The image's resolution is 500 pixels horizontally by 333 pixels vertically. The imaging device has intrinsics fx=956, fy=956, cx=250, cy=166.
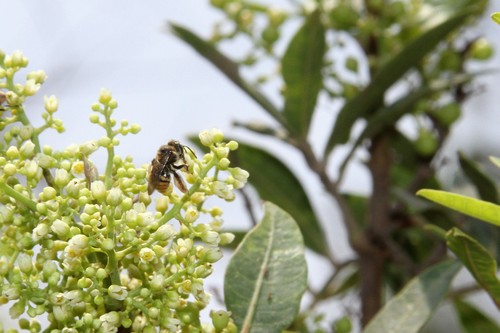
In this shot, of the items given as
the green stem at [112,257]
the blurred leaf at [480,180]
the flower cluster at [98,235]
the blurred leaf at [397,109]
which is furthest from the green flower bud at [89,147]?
the blurred leaf at [397,109]

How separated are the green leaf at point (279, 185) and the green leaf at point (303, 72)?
0.16 metres

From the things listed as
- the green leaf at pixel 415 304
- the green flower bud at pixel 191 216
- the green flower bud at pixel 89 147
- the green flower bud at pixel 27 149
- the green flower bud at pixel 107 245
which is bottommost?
the green leaf at pixel 415 304

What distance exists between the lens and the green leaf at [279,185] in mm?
2293

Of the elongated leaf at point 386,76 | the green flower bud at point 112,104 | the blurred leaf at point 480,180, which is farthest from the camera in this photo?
the elongated leaf at point 386,76

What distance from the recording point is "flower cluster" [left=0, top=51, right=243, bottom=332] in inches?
46.3

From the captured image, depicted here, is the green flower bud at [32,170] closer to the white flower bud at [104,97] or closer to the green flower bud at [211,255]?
the white flower bud at [104,97]

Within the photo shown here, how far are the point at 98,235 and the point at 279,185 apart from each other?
117 centimetres

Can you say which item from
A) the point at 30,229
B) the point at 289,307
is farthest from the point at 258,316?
the point at 30,229

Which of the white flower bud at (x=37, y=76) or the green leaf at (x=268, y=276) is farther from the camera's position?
the green leaf at (x=268, y=276)

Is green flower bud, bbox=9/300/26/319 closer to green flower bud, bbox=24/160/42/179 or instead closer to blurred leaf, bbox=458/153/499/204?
green flower bud, bbox=24/160/42/179

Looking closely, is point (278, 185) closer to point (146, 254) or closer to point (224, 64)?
point (224, 64)

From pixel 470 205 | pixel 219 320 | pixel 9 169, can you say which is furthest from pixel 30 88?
pixel 470 205

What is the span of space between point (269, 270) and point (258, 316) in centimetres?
8

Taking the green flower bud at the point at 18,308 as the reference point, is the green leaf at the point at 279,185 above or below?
below
